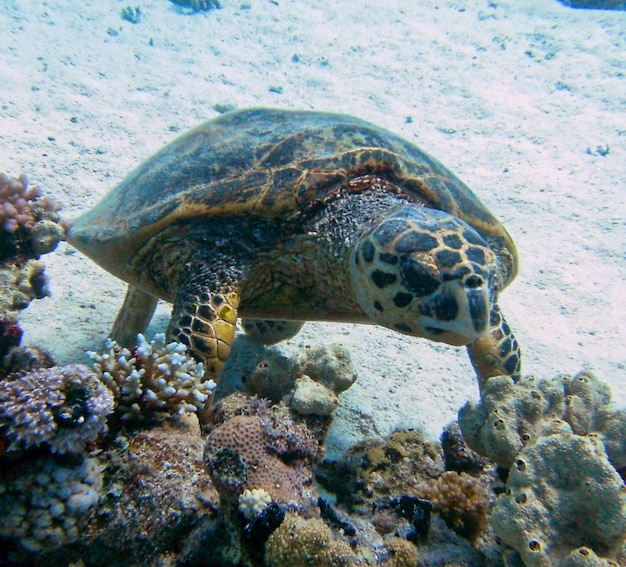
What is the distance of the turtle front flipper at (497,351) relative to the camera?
127 inches

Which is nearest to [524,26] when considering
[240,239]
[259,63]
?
[259,63]

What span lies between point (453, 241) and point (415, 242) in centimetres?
20

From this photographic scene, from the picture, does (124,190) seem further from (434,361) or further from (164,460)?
(434,361)

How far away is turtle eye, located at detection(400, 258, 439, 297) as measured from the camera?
2314 millimetres

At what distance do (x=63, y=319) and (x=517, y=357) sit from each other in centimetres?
386

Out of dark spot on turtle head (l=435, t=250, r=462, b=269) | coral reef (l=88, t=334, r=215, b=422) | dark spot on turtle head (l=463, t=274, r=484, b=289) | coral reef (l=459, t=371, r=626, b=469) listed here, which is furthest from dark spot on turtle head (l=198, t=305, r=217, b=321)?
coral reef (l=459, t=371, r=626, b=469)

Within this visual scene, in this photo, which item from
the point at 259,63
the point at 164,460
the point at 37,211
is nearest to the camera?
the point at 164,460

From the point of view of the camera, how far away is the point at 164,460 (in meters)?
1.99

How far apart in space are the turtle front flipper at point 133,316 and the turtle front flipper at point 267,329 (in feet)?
2.84

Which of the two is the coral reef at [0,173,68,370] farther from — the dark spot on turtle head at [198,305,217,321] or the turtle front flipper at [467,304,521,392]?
the turtle front flipper at [467,304,521,392]

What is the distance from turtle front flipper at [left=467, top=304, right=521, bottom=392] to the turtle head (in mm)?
897

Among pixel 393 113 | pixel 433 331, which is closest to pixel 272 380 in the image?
pixel 433 331

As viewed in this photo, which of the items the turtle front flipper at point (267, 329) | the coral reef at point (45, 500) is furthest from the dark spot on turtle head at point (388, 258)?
the turtle front flipper at point (267, 329)

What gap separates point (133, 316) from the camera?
402 centimetres
